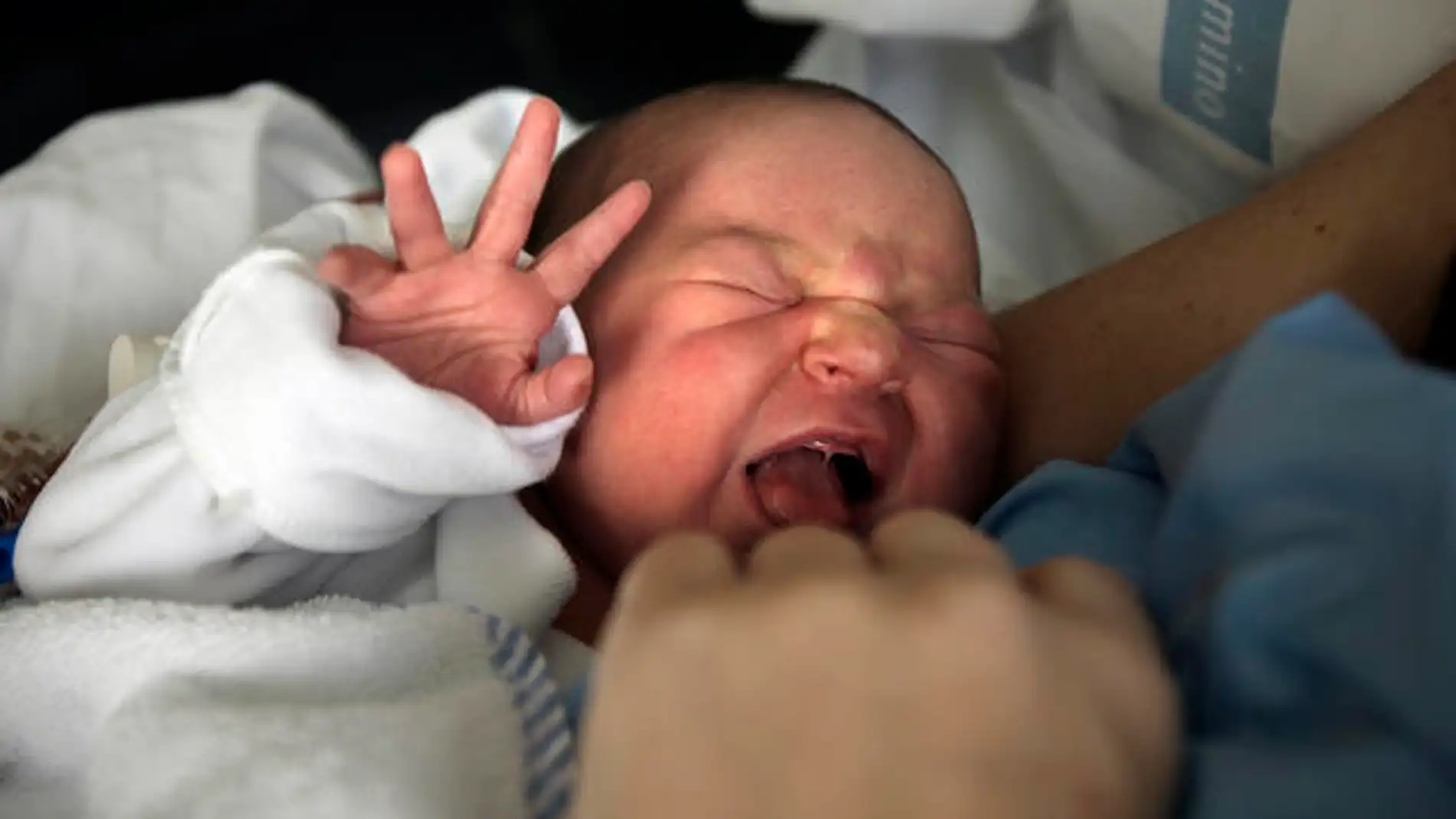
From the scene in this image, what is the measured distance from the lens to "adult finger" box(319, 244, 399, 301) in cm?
75

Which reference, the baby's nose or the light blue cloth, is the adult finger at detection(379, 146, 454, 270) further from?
the light blue cloth

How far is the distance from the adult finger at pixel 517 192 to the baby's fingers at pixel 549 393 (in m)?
0.07

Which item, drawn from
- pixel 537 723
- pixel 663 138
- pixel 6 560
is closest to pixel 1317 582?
pixel 537 723

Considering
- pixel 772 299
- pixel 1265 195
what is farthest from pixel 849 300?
pixel 1265 195

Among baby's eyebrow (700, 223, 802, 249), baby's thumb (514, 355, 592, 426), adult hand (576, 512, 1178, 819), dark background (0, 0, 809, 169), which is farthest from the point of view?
dark background (0, 0, 809, 169)

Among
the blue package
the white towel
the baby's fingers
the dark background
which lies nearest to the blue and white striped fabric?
the white towel

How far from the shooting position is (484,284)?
29.8 inches

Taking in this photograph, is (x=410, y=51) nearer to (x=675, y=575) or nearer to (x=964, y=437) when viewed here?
(x=964, y=437)

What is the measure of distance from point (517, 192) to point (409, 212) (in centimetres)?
6

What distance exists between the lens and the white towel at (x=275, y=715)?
0.62 m

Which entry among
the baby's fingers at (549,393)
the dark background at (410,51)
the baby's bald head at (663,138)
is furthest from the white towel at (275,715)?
the dark background at (410,51)

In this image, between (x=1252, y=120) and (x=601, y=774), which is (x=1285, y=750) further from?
(x=1252, y=120)

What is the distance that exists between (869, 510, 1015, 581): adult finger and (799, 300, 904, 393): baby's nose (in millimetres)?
312

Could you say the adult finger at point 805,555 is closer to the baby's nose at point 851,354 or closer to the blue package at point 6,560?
the baby's nose at point 851,354
